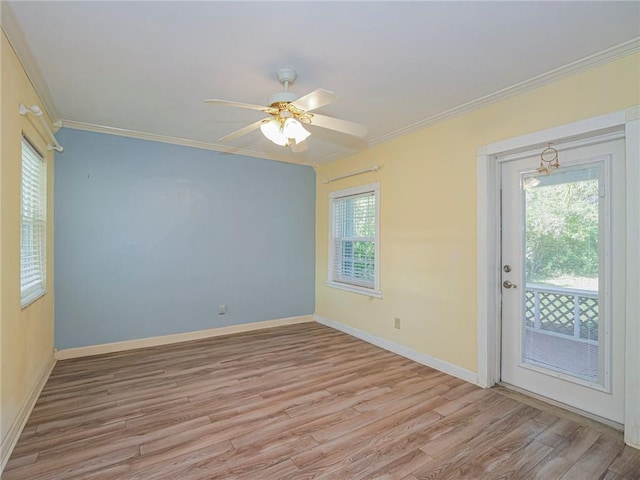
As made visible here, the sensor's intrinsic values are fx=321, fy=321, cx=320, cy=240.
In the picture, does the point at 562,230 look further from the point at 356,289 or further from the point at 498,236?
the point at 356,289

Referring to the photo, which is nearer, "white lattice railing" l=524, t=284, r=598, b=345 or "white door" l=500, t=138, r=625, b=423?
"white door" l=500, t=138, r=625, b=423

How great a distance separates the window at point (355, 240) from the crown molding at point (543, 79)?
116cm

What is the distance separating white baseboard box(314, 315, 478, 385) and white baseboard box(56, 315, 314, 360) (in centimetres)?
83

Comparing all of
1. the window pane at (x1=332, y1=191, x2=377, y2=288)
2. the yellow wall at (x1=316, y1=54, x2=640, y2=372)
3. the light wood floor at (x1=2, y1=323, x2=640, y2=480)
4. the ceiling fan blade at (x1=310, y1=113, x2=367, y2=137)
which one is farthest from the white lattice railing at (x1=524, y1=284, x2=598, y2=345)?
the ceiling fan blade at (x1=310, y1=113, x2=367, y2=137)

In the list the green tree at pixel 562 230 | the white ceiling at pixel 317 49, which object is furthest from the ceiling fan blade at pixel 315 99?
the green tree at pixel 562 230

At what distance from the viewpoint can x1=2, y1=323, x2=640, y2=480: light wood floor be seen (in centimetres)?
186

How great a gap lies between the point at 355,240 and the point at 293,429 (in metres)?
2.81

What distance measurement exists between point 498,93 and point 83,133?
4.27 meters

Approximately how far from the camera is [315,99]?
205 centimetres

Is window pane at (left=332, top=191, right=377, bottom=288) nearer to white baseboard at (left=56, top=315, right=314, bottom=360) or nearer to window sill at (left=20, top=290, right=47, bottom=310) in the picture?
white baseboard at (left=56, top=315, right=314, bottom=360)

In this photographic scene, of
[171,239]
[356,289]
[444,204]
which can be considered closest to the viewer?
[444,204]

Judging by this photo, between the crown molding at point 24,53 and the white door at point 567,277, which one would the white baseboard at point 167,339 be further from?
the white door at point 567,277

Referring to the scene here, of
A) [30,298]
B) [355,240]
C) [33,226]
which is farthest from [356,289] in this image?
[33,226]

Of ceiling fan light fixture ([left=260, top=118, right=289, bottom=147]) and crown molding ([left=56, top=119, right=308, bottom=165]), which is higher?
crown molding ([left=56, top=119, right=308, bottom=165])
